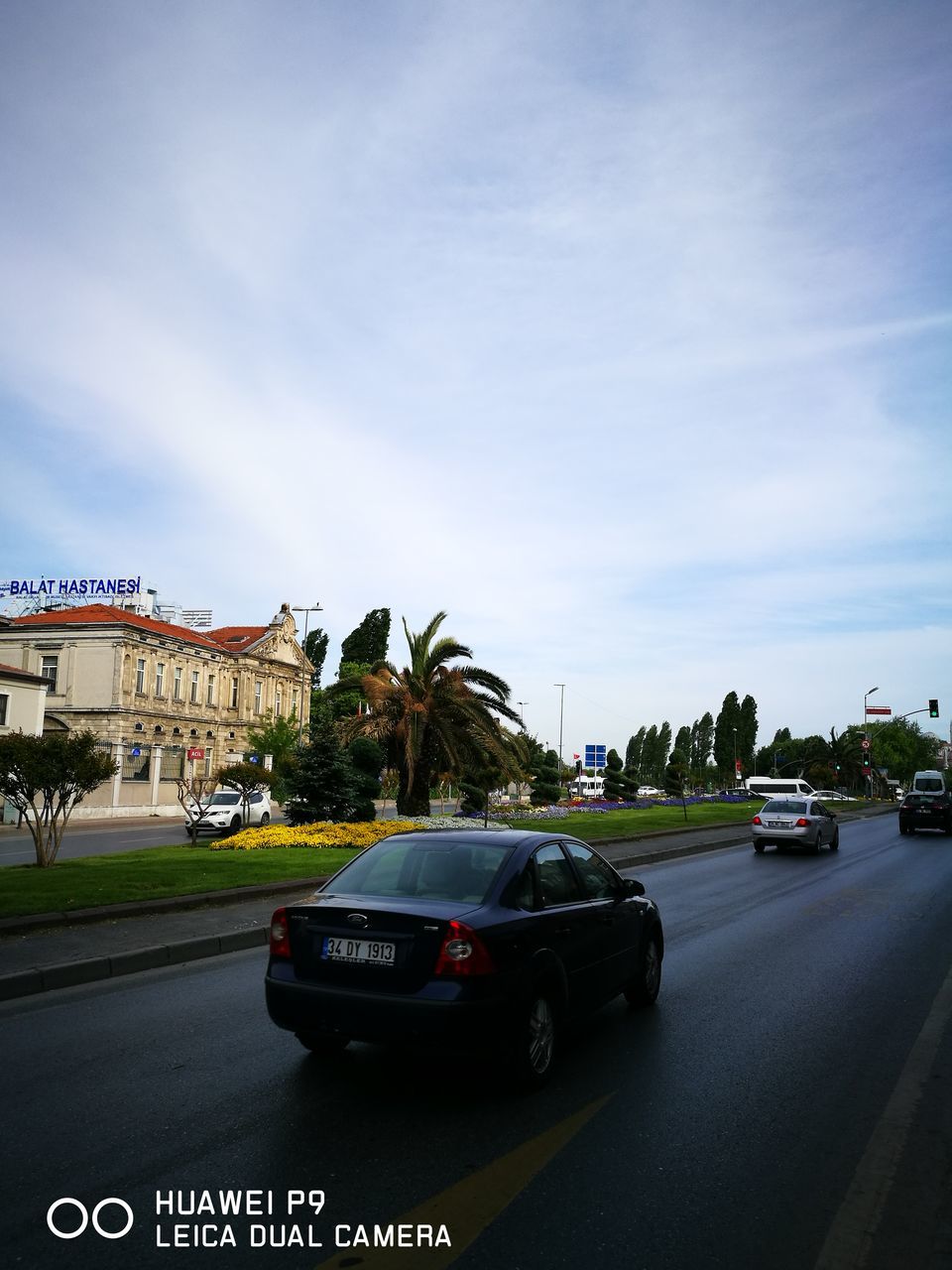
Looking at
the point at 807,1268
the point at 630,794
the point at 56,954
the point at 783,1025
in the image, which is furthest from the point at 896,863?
the point at 630,794

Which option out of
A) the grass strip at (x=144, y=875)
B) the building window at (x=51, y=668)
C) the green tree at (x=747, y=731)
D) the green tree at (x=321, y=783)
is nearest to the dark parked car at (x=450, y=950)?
the grass strip at (x=144, y=875)

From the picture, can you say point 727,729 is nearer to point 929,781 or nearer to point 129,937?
point 929,781

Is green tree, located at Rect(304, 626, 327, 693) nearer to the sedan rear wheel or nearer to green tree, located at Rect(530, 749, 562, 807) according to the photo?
green tree, located at Rect(530, 749, 562, 807)

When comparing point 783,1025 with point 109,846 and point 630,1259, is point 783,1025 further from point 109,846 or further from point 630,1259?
point 109,846

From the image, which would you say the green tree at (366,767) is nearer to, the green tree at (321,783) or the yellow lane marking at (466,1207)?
the green tree at (321,783)

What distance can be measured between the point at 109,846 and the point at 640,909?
22.6 meters

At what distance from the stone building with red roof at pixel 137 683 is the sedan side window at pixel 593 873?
4598 centimetres

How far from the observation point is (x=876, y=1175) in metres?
4.26

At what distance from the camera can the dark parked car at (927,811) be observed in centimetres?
3228

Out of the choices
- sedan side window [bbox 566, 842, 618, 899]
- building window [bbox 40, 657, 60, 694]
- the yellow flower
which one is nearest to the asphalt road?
sedan side window [bbox 566, 842, 618, 899]

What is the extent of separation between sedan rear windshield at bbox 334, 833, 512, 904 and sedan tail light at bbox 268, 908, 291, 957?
41cm

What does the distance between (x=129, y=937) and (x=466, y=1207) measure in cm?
675

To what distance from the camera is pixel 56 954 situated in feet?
27.9

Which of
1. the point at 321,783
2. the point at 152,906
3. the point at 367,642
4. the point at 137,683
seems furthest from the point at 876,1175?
the point at 367,642
